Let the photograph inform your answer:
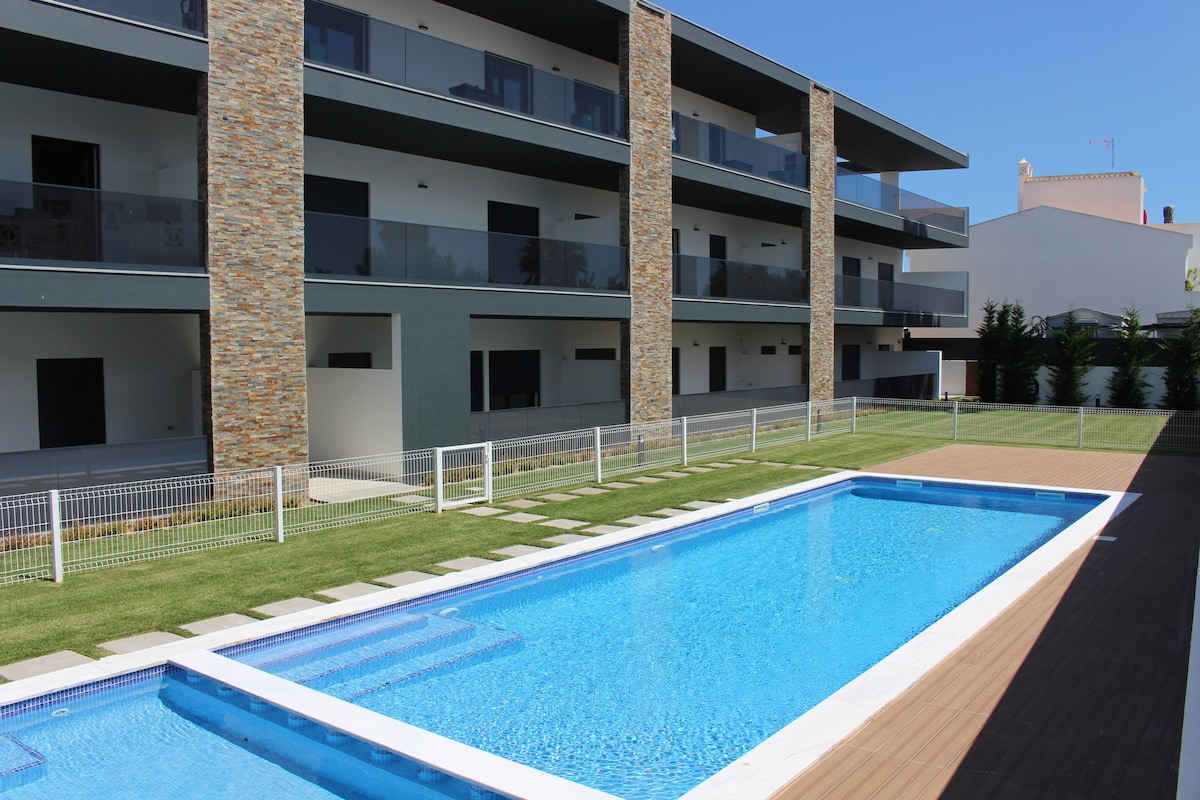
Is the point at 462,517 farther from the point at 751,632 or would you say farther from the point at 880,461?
the point at 880,461

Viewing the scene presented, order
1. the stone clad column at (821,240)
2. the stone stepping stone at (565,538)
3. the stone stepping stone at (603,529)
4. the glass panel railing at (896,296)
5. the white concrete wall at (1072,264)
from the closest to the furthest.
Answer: the stone stepping stone at (565,538) < the stone stepping stone at (603,529) < the stone clad column at (821,240) < the glass panel railing at (896,296) < the white concrete wall at (1072,264)

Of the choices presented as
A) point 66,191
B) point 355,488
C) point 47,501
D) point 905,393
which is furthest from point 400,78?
point 905,393

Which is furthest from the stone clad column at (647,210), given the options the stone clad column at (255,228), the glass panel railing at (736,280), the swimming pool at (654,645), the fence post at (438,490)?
the stone clad column at (255,228)

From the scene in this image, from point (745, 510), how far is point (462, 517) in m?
4.33

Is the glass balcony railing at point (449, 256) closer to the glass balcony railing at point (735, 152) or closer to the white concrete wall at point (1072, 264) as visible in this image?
the glass balcony railing at point (735, 152)

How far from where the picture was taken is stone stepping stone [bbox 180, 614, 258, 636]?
782 centimetres

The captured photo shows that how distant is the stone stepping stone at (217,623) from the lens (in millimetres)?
7820

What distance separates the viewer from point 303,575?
9.55m

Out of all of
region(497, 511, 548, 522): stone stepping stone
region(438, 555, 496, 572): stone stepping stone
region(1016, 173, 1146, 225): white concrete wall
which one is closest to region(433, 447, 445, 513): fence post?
region(497, 511, 548, 522): stone stepping stone

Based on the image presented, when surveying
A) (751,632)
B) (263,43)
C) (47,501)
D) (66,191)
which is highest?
(263,43)

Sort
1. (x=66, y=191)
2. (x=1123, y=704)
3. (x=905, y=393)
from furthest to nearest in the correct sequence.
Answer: (x=905, y=393)
(x=66, y=191)
(x=1123, y=704)

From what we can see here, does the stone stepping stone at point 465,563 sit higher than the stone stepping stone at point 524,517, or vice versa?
the stone stepping stone at point 524,517

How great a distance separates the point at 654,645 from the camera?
8.35m

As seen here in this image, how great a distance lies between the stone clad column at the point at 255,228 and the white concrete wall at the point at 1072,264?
109 feet
